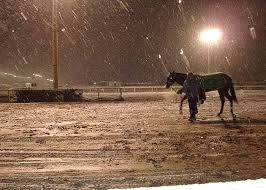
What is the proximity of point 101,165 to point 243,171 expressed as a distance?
2.69m

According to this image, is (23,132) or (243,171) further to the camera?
(23,132)

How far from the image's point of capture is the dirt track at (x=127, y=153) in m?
7.28

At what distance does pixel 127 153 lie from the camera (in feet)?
31.3

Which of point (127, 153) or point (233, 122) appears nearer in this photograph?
point (127, 153)

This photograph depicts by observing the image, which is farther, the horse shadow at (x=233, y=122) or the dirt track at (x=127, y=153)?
the horse shadow at (x=233, y=122)

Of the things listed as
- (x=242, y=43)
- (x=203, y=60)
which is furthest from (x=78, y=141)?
(x=242, y=43)

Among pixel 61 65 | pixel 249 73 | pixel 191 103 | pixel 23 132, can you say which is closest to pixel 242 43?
pixel 249 73

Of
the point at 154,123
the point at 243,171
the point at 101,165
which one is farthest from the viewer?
the point at 154,123

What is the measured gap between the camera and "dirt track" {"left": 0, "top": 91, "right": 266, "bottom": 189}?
7281mm

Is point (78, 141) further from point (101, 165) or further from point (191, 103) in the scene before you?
point (191, 103)

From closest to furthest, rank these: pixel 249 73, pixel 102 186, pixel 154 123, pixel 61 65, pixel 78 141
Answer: pixel 102 186 < pixel 78 141 < pixel 154 123 < pixel 249 73 < pixel 61 65

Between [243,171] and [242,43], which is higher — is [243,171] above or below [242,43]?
below

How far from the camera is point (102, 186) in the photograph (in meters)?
6.74

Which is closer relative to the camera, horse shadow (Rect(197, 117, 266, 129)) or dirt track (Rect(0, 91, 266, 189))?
dirt track (Rect(0, 91, 266, 189))
